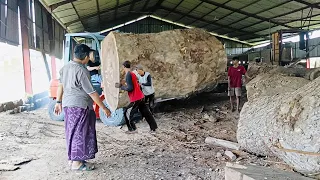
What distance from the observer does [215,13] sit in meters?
18.0

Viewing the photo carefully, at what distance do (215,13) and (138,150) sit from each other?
15034 millimetres

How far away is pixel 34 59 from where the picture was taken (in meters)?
11.5

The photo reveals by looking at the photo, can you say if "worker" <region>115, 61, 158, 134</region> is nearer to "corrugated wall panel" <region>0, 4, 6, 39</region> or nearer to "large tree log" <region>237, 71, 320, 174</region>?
"large tree log" <region>237, 71, 320, 174</region>

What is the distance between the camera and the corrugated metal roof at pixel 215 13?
13.6m

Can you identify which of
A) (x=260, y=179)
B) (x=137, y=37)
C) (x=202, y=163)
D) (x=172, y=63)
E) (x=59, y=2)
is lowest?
(x=202, y=163)

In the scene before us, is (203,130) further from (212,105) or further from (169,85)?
(212,105)

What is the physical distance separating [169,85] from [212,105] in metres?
2.67

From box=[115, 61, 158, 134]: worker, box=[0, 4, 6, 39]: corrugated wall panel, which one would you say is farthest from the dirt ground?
box=[0, 4, 6, 39]: corrugated wall panel

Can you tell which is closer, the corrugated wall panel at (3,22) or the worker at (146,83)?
the worker at (146,83)

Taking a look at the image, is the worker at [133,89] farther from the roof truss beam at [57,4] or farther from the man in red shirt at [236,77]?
the roof truss beam at [57,4]

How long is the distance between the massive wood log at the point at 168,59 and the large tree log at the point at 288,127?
234 centimetres

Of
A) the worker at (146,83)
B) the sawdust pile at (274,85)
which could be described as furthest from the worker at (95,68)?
the sawdust pile at (274,85)

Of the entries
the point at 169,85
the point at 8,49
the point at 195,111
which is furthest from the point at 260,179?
the point at 8,49

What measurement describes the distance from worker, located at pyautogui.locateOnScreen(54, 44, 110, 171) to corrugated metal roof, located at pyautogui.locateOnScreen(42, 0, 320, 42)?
8.73 metres
